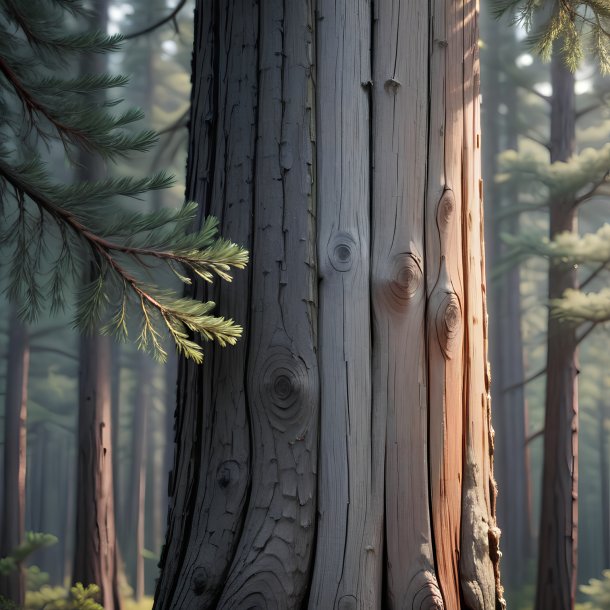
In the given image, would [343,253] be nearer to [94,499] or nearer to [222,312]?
[222,312]

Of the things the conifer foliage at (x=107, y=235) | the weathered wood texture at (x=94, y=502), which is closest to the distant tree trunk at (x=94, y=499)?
the weathered wood texture at (x=94, y=502)

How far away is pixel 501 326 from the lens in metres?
19.4

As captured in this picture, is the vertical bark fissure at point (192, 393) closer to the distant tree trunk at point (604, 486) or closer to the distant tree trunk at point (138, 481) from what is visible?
the distant tree trunk at point (138, 481)

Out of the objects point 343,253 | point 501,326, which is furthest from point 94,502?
point 501,326

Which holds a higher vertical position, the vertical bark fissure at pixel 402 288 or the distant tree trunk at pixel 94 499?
the vertical bark fissure at pixel 402 288

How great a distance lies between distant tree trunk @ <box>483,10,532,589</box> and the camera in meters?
17.8

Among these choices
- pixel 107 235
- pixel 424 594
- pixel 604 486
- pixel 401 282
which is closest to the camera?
pixel 424 594

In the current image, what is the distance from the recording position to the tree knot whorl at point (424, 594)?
2.12 meters

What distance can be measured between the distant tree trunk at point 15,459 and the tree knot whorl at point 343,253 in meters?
13.3

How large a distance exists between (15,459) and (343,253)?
15163mm

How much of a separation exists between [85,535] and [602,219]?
20.9m

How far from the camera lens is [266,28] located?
2.40 meters

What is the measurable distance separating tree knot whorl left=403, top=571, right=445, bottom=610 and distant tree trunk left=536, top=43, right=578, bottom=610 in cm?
861

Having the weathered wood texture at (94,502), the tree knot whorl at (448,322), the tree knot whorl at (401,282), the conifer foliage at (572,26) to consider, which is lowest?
the weathered wood texture at (94,502)
